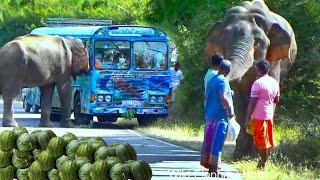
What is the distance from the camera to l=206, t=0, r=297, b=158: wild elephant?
17531 millimetres

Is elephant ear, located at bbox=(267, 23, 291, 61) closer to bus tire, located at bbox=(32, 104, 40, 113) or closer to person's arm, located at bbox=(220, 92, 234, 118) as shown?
person's arm, located at bbox=(220, 92, 234, 118)

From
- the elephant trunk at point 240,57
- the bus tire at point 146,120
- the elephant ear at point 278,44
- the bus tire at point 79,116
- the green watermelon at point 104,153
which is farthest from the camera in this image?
the bus tire at point 79,116

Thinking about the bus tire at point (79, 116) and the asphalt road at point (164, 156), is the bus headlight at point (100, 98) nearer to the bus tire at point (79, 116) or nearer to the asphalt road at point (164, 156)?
the bus tire at point (79, 116)

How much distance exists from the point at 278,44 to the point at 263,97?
1.84m

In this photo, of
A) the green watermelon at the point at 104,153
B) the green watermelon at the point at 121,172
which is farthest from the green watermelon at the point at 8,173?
the green watermelon at the point at 121,172

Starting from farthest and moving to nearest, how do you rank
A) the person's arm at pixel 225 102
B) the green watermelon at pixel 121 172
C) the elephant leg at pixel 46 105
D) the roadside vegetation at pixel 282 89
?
the elephant leg at pixel 46 105 < the roadside vegetation at pixel 282 89 < the person's arm at pixel 225 102 < the green watermelon at pixel 121 172

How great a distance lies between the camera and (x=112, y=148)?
838 centimetres

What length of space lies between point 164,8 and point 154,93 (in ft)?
17.4

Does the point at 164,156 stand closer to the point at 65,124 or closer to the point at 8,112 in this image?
the point at 8,112

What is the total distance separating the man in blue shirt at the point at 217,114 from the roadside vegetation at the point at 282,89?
58cm

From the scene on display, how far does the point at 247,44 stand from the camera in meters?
17.6

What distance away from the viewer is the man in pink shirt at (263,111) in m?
16.5

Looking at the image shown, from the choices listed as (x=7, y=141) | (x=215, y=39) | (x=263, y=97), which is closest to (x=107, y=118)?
(x=215, y=39)

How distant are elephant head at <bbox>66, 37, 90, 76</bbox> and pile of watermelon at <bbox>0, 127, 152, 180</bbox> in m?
20.9
